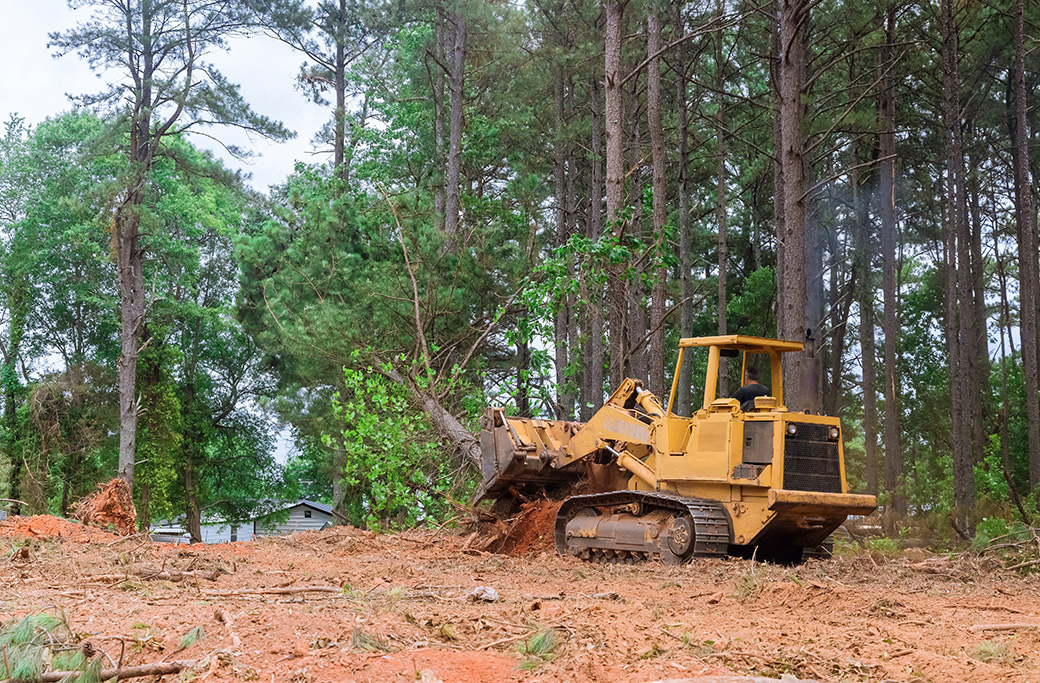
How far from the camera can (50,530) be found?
14.9 m

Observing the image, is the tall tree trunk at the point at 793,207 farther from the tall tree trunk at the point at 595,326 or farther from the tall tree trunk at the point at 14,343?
the tall tree trunk at the point at 14,343

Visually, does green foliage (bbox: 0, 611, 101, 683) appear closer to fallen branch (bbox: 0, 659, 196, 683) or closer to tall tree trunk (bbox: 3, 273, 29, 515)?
fallen branch (bbox: 0, 659, 196, 683)

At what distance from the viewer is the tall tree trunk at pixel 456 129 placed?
23.4m

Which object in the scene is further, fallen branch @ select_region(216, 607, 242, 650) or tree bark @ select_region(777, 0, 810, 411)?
tree bark @ select_region(777, 0, 810, 411)

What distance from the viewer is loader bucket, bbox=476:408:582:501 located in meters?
13.0

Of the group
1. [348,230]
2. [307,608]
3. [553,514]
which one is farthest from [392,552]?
[348,230]

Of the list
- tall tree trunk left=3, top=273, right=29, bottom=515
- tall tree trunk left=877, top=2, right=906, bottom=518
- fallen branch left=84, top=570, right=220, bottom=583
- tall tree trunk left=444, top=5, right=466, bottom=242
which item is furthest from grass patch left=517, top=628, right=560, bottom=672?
tall tree trunk left=3, top=273, right=29, bottom=515

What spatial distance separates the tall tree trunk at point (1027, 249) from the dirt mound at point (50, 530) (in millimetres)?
18834

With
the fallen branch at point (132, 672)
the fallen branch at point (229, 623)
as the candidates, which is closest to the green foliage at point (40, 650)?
the fallen branch at point (132, 672)

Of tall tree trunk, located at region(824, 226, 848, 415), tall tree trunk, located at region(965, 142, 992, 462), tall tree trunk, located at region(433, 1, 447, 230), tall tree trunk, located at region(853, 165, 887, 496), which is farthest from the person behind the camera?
tall tree trunk, located at region(824, 226, 848, 415)

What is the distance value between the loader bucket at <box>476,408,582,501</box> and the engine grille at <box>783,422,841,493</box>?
10.9 feet

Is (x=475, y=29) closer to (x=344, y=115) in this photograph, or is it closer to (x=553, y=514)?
(x=344, y=115)

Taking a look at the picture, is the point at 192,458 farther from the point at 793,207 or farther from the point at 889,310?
the point at 793,207

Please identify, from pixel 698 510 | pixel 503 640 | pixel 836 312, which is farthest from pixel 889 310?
pixel 503 640
